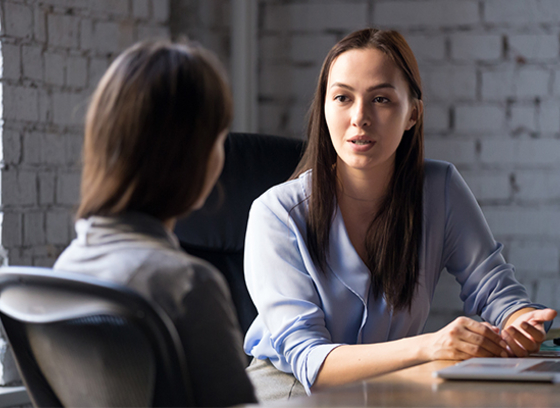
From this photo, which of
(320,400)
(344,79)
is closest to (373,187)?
(344,79)

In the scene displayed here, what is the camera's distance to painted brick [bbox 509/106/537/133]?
2.26 meters

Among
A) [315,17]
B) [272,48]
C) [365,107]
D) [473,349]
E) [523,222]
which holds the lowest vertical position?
[523,222]

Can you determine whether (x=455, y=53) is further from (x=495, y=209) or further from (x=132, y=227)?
(x=132, y=227)

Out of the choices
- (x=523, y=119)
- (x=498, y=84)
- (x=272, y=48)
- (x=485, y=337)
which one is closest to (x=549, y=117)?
(x=523, y=119)

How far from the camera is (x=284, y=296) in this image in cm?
125

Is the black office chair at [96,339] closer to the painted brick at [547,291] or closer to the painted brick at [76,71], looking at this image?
the painted brick at [76,71]

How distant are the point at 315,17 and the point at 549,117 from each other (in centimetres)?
87

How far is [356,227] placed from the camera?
1402 millimetres

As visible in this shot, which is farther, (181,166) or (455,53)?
(455,53)

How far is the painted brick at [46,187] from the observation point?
5.95 feet

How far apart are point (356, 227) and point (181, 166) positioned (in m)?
0.74

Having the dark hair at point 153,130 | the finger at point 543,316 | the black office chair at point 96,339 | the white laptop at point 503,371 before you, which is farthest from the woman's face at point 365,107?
→ the black office chair at point 96,339

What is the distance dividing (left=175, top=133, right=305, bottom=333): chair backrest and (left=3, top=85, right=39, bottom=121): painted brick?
21.5 inches

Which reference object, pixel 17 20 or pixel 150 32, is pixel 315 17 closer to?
pixel 150 32
